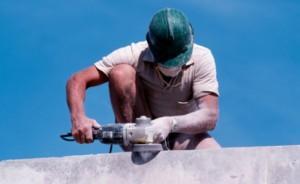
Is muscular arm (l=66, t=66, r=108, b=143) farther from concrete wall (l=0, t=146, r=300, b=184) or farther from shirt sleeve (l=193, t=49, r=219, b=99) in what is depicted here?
shirt sleeve (l=193, t=49, r=219, b=99)

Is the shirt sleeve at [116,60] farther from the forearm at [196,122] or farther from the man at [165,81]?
the forearm at [196,122]

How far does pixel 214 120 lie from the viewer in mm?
5945

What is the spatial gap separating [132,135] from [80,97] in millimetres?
861

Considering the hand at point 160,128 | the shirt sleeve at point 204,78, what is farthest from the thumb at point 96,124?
the shirt sleeve at point 204,78

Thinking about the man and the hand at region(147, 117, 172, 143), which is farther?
the man

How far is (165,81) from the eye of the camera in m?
6.12

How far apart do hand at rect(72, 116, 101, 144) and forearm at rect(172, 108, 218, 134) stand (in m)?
0.54

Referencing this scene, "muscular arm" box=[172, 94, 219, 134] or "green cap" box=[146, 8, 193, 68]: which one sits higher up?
"green cap" box=[146, 8, 193, 68]

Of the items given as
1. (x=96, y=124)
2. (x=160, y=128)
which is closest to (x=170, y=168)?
(x=160, y=128)

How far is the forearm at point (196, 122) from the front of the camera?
227 inches

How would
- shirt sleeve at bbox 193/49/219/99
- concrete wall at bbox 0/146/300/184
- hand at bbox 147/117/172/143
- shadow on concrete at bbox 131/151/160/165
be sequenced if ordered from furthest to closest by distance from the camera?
shirt sleeve at bbox 193/49/219/99, hand at bbox 147/117/172/143, shadow on concrete at bbox 131/151/160/165, concrete wall at bbox 0/146/300/184

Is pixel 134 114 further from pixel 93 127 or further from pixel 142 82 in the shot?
pixel 93 127

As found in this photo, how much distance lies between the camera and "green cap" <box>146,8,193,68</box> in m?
5.93

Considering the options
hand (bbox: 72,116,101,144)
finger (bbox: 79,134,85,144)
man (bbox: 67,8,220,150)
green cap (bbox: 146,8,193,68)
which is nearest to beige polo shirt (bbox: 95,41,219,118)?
man (bbox: 67,8,220,150)
